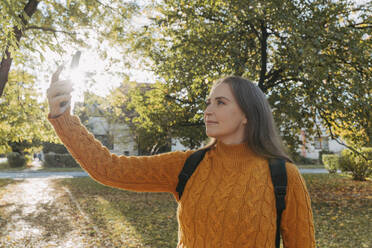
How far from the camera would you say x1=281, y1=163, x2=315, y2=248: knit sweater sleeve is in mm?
1592

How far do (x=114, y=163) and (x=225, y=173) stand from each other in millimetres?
674

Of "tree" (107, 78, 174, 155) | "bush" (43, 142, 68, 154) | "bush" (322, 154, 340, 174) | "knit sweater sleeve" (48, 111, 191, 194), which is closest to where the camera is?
"knit sweater sleeve" (48, 111, 191, 194)

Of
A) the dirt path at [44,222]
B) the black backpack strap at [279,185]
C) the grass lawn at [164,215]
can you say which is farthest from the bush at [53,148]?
the black backpack strap at [279,185]

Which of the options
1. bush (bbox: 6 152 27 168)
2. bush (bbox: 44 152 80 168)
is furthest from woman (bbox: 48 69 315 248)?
bush (bbox: 6 152 27 168)

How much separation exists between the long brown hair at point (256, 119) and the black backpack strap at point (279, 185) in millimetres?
89

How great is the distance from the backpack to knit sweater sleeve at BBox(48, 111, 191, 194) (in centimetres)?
4

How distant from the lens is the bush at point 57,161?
28.4m

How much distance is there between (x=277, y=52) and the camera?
8203 millimetres

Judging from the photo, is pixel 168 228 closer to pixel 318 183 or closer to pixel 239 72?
pixel 239 72

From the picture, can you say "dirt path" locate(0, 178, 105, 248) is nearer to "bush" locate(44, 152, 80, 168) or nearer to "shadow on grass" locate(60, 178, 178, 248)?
"shadow on grass" locate(60, 178, 178, 248)

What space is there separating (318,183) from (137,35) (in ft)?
40.2

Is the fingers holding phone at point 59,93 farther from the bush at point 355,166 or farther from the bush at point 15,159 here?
the bush at point 15,159

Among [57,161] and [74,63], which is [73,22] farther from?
[57,161]

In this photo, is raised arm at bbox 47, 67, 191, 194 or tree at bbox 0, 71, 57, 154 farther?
tree at bbox 0, 71, 57, 154
